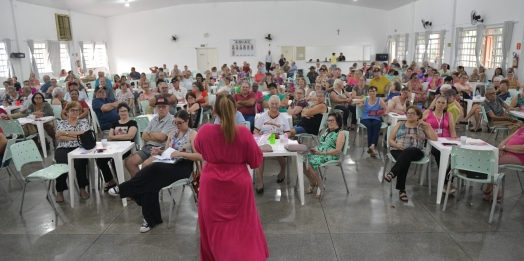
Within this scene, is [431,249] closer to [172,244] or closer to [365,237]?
[365,237]

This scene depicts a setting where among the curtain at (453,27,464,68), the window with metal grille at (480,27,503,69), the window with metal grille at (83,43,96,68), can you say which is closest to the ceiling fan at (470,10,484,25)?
the window with metal grille at (480,27,503,69)

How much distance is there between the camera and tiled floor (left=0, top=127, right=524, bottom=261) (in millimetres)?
3396

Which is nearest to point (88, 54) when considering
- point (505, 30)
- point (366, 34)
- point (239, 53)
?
point (239, 53)

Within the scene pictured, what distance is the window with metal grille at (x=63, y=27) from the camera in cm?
1529

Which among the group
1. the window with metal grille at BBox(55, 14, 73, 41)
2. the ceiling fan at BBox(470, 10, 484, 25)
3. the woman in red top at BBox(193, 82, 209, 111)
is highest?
the window with metal grille at BBox(55, 14, 73, 41)

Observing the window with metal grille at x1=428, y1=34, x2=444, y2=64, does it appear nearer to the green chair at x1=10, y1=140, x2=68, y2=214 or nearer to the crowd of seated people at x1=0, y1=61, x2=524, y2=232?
the crowd of seated people at x1=0, y1=61, x2=524, y2=232

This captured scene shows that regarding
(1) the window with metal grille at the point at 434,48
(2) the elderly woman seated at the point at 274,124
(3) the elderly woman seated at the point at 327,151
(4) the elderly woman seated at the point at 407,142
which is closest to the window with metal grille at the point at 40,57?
(2) the elderly woman seated at the point at 274,124

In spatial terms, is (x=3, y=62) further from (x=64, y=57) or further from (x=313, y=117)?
(x=313, y=117)

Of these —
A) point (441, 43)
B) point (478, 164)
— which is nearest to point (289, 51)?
point (441, 43)

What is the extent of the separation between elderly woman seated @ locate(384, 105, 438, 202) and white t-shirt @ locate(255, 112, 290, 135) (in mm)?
1373

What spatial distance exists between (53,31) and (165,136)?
13.0 metres

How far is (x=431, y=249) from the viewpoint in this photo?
3.39 meters

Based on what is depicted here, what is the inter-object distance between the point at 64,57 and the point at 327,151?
48.4ft

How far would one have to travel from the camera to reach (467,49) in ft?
40.9
